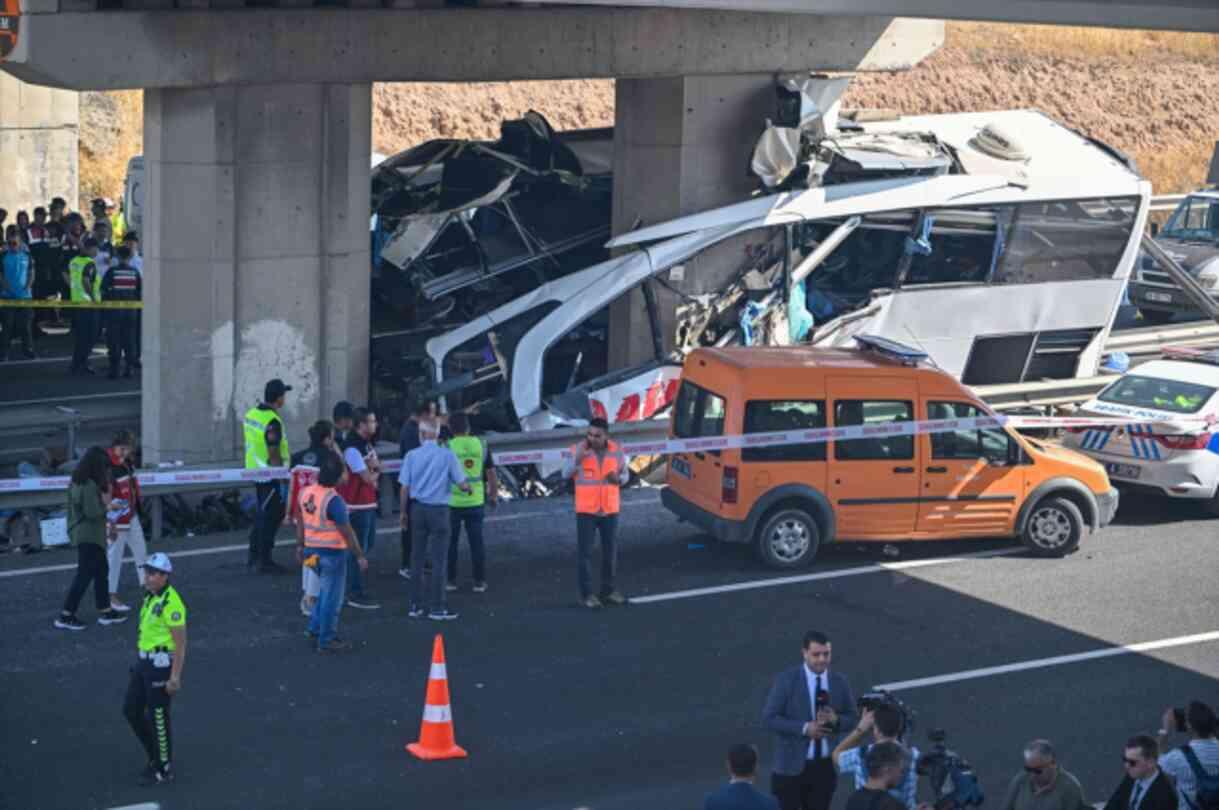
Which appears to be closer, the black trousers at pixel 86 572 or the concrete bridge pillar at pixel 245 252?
the black trousers at pixel 86 572

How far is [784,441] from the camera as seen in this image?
16625mm

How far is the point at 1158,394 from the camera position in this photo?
19.3 metres

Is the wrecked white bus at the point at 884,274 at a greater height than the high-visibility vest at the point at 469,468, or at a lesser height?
greater

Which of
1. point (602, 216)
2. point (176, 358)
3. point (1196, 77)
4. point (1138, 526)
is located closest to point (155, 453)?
point (176, 358)

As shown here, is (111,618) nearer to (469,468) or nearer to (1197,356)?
(469,468)

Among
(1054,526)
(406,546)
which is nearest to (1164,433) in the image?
(1054,526)

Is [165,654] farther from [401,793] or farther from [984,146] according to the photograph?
[984,146]

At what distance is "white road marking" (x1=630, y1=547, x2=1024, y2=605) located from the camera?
16.3 m

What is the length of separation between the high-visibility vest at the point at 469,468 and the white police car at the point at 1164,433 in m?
6.55

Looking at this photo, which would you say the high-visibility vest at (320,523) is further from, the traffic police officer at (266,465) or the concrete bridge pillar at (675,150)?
the concrete bridge pillar at (675,150)

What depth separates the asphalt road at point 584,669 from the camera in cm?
1223

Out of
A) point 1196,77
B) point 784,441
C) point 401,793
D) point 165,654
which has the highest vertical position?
point 1196,77

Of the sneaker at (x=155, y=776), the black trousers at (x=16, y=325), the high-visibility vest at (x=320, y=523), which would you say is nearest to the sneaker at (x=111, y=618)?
the high-visibility vest at (x=320, y=523)

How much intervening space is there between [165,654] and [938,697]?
5.50 m
